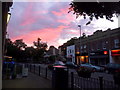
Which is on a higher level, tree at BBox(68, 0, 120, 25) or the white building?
tree at BBox(68, 0, 120, 25)

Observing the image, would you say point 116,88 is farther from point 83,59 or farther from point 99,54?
point 83,59

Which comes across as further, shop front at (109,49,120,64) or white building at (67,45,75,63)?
white building at (67,45,75,63)

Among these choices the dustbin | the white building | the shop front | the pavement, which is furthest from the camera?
the white building

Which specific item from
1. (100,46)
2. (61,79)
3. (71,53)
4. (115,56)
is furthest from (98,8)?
(71,53)

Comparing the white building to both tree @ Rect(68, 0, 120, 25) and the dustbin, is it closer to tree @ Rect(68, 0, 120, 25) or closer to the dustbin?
the dustbin

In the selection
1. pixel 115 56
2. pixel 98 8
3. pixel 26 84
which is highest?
pixel 98 8

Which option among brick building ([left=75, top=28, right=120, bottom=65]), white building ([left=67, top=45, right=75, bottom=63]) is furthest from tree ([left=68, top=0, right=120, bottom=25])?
white building ([left=67, top=45, right=75, bottom=63])

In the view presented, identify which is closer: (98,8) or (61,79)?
(98,8)

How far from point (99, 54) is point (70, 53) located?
14.2 metres

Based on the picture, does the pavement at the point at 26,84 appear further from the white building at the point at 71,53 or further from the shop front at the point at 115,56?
the white building at the point at 71,53

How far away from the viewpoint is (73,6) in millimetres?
6734

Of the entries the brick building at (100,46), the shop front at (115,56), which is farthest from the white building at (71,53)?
the shop front at (115,56)

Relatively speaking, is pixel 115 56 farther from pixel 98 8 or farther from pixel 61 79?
pixel 98 8

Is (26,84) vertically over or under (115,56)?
under
